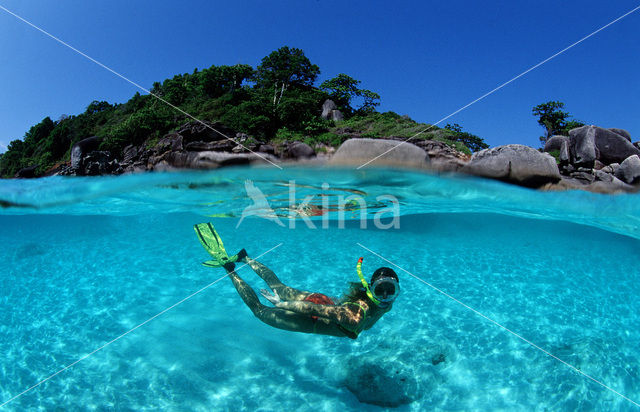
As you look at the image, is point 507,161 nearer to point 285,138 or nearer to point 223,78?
point 285,138

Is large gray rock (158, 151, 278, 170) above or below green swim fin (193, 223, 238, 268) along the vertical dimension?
above

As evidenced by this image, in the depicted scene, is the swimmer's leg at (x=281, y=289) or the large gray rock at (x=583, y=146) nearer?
the swimmer's leg at (x=281, y=289)

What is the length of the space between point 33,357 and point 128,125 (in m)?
31.3

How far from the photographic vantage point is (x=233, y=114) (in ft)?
111

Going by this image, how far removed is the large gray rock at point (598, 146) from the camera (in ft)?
46.2

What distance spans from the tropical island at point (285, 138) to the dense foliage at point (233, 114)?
13 centimetres

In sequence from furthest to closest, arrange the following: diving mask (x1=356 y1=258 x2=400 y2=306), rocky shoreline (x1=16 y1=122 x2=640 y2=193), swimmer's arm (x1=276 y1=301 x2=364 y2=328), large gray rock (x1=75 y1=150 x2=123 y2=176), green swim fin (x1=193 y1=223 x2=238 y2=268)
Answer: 1. large gray rock (x1=75 y1=150 x2=123 y2=176)
2. rocky shoreline (x1=16 y1=122 x2=640 y2=193)
3. green swim fin (x1=193 y1=223 x2=238 y2=268)
4. swimmer's arm (x1=276 y1=301 x2=364 y2=328)
5. diving mask (x1=356 y1=258 x2=400 y2=306)

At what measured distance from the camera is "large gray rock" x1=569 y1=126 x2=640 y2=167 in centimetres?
1409

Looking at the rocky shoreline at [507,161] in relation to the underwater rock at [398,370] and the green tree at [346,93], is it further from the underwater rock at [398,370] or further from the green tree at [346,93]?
the green tree at [346,93]

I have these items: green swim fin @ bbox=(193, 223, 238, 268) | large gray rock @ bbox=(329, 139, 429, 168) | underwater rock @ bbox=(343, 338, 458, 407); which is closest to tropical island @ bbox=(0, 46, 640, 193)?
large gray rock @ bbox=(329, 139, 429, 168)

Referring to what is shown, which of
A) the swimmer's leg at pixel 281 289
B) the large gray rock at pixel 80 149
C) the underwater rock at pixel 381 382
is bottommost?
the underwater rock at pixel 381 382

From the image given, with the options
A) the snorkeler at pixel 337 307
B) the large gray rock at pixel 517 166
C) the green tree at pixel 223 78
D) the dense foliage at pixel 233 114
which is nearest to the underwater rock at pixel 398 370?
the snorkeler at pixel 337 307

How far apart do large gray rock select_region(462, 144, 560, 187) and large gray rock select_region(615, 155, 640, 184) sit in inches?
107

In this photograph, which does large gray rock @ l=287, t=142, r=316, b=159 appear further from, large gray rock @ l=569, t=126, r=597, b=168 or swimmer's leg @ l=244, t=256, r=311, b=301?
large gray rock @ l=569, t=126, r=597, b=168
